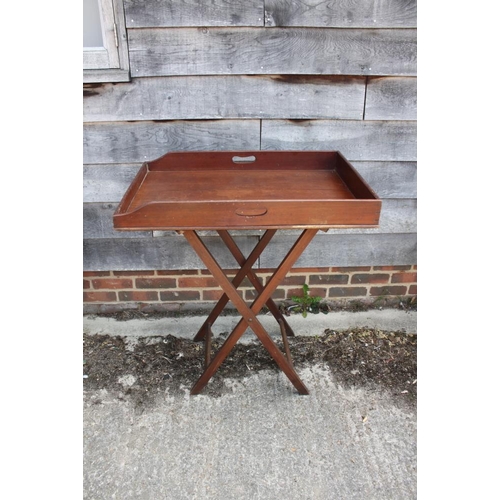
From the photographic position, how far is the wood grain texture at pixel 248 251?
2.62 meters

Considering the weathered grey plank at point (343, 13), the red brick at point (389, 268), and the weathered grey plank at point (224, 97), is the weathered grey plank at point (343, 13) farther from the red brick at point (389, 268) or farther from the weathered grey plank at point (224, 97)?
the red brick at point (389, 268)

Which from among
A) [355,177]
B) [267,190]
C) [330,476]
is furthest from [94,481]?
[355,177]

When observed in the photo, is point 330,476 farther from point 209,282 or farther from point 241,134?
point 241,134

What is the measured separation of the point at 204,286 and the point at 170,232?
15.9 inches

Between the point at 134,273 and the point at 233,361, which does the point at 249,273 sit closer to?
the point at 233,361

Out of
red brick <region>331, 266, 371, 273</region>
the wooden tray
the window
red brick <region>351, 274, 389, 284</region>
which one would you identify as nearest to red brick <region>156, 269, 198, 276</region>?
the wooden tray

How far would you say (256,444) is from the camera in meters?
1.98

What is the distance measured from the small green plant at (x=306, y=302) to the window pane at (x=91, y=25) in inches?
68.1

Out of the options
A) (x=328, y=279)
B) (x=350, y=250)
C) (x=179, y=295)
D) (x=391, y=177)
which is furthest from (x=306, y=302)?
(x=391, y=177)

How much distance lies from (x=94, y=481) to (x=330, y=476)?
Result: 0.95m

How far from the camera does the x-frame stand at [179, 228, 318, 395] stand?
6.15 ft

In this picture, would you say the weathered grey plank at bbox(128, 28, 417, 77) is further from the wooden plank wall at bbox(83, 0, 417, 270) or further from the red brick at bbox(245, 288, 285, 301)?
the red brick at bbox(245, 288, 285, 301)

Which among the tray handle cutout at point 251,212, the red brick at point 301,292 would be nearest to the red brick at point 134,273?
the red brick at point 301,292

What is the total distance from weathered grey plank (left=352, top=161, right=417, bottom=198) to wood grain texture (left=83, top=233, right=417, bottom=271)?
27 centimetres
